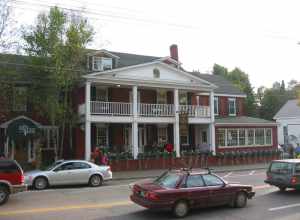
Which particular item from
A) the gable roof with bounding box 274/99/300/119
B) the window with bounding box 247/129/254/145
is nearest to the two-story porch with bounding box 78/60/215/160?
the window with bounding box 247/129/254/145

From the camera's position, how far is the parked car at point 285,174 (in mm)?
13727

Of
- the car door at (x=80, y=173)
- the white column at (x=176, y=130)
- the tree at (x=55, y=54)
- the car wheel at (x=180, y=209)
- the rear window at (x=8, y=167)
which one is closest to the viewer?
the car wheel at (x=180, y=209)

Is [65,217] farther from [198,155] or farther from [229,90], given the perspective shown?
[229,90]

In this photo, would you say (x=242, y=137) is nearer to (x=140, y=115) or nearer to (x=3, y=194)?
(x=140, y=115)

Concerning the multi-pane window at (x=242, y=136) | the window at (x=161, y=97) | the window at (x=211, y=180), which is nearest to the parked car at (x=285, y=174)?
the window at (x=211, y=180)

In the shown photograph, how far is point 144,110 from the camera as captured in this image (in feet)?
89.6

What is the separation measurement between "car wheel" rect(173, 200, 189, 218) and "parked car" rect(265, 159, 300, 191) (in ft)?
18.2

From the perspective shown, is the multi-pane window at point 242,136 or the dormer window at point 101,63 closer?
the dormer window at point 101,63

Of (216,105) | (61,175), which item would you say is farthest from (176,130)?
(61,175)

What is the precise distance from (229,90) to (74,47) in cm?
2054

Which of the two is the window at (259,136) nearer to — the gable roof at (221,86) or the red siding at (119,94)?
the gable roof at (221,86)

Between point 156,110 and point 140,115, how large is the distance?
1631 mm

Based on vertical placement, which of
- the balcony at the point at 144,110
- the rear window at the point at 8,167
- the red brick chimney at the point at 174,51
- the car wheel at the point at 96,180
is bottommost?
the car wheel at the point at 96,180

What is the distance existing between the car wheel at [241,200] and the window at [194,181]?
1.49 m
